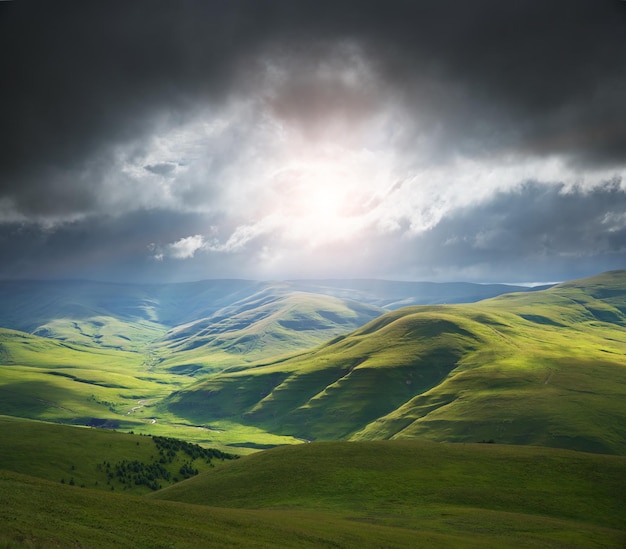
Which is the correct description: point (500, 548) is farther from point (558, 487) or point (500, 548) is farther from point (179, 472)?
point (179, 472)

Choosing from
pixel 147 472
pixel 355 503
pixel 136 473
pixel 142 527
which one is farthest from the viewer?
pixel 147 472

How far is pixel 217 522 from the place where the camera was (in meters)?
54.0

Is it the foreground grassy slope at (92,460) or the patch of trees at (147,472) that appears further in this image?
the patch of trees at (147,472)

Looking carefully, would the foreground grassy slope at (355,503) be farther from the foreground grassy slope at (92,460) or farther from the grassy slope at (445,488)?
the foreground grassy slope at (92,460)

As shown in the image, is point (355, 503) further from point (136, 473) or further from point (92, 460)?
point (92, 460)

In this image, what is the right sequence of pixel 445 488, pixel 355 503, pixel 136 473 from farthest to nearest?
pixel 136 473 → pixel 445 488 → pixel 355 503

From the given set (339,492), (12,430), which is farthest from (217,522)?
(12,430)

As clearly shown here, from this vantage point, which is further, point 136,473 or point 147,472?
point 147,472

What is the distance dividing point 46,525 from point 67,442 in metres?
176

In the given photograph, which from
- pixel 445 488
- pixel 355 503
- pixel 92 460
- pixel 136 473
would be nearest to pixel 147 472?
pixel 136 473

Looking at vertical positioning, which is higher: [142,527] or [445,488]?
[142,527]

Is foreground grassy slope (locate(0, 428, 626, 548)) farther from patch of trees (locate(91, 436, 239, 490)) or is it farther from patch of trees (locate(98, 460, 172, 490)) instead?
patch of trees (locate(91, 436, 239, 490))

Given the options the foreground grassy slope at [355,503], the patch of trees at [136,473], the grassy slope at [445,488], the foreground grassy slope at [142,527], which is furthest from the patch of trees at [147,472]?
the foreground grassy slope at [142,527]

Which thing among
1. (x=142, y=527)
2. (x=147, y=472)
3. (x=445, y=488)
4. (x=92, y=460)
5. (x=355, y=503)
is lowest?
(x=147, y=472)
